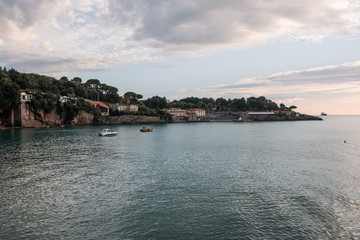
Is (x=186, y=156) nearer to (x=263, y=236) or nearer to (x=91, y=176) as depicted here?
(x=91, y=176)

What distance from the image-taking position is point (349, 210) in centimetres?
1981

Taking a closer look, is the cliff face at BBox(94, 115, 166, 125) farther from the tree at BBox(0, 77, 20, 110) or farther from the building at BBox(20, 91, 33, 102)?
the tree at BBox(0, 77, 20, 110)

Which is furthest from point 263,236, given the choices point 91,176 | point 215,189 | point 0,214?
point 91,176

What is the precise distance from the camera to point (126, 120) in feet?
531

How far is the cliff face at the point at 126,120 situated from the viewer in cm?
15082

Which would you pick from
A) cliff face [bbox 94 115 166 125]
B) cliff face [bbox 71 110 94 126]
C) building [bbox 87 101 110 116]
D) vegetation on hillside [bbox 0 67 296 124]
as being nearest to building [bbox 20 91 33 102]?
vegetation on hillside [bbox 0 67 296 124]

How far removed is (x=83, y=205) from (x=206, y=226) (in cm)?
1042

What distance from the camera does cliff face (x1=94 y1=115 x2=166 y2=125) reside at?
15082cm

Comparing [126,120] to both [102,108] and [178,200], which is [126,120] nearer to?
[102,108]

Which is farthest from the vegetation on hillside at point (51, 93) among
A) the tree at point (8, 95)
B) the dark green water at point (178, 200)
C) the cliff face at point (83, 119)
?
the dark green water at point (178, 200)

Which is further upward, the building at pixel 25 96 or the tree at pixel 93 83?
the tree at pixel 93 83

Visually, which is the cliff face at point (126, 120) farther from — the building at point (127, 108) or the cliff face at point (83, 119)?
the building at point (127, 108)

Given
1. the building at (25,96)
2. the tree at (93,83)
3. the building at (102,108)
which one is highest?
the tree at (93,83)

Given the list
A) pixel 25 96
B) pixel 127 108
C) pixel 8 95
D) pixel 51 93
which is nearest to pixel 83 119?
pixel 51 93
